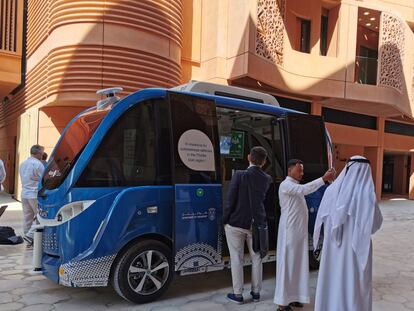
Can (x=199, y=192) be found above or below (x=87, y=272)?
above

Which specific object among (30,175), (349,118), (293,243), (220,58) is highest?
(220,58)

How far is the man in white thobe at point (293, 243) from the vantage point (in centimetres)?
452

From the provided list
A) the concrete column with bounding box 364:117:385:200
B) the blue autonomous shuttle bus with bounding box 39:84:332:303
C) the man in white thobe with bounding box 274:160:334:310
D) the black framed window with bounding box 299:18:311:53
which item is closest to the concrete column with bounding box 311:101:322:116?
the black framed window with bounding box 299:18:311:53

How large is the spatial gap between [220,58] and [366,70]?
7.34 metres

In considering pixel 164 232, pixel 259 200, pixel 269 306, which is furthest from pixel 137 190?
pixel 269 306

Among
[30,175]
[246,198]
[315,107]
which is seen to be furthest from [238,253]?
[315,107]

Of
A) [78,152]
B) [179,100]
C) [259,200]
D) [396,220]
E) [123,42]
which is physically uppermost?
[123,42]

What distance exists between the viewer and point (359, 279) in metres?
3.99

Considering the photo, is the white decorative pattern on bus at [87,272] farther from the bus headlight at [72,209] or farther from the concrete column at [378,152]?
the concrete column at [378,152]

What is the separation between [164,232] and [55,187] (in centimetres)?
136

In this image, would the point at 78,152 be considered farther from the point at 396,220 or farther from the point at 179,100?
the point at 396,220

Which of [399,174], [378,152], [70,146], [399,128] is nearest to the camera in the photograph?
[70,146]

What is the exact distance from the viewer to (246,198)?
476 cm

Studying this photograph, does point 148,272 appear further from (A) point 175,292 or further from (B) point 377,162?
(B) point 377,162
